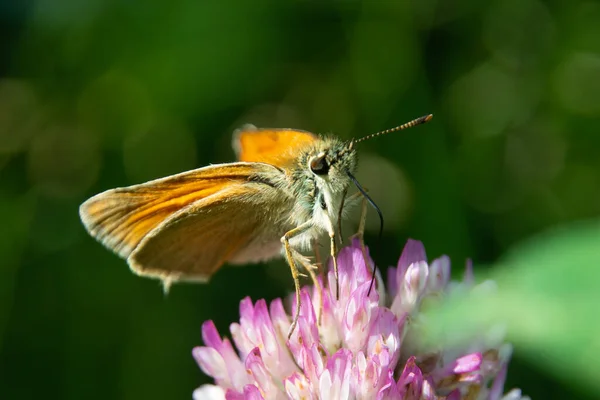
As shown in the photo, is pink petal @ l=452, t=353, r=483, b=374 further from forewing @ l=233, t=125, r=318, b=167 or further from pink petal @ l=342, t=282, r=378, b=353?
forewing @ l=233, t=125, r=318, b=167

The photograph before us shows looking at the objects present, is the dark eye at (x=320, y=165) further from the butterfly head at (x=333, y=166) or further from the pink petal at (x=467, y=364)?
the pink petal at (x=467, y=364)

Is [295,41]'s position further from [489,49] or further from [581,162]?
[581,162]

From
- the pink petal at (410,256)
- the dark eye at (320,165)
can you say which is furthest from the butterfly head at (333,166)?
the pink petal at (410,256)

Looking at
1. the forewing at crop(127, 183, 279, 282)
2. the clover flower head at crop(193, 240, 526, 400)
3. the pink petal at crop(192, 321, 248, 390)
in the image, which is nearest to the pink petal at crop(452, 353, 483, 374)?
the clover flower head at crop(193, 240, 526, 400)

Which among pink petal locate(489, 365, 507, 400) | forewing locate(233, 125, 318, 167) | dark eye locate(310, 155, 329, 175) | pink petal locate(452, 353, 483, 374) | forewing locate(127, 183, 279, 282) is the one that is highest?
forewing locate(233, 125, 318, 167)

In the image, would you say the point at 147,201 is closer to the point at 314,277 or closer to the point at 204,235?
the point at 204,235

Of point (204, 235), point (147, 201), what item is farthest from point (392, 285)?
point (147, 201)
